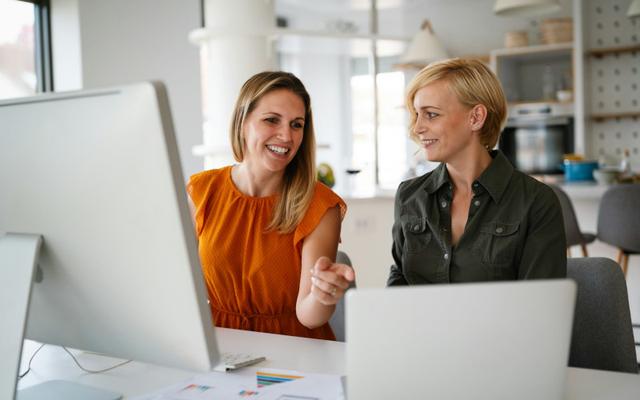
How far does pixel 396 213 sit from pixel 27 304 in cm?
108

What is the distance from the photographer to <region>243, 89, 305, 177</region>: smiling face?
1.70 meters

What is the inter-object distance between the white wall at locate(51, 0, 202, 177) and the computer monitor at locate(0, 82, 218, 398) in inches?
103

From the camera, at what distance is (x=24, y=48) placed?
3.41m

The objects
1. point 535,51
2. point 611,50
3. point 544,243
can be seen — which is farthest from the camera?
point 535,51

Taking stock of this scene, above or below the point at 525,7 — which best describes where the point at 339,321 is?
below

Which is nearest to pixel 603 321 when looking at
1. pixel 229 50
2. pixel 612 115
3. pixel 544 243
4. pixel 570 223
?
pixel 544 243

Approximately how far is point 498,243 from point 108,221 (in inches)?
39.7

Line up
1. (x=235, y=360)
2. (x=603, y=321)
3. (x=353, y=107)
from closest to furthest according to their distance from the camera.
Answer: (x=235, y=360) < (x=603, y=321) < (x=353, y=107)

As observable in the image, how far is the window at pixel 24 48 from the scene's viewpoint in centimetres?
332

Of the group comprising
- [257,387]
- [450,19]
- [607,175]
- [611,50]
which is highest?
[450,19]

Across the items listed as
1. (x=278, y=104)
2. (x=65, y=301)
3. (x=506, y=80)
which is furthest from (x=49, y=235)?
(x=506, y=80)

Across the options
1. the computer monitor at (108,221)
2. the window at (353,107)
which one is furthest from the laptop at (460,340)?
the window at (353,107)

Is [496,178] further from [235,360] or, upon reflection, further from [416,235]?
[235,360]

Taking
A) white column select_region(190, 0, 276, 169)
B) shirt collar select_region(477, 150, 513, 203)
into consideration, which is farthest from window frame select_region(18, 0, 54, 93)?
shirt collar select_region(477, 150, 513, 203)
